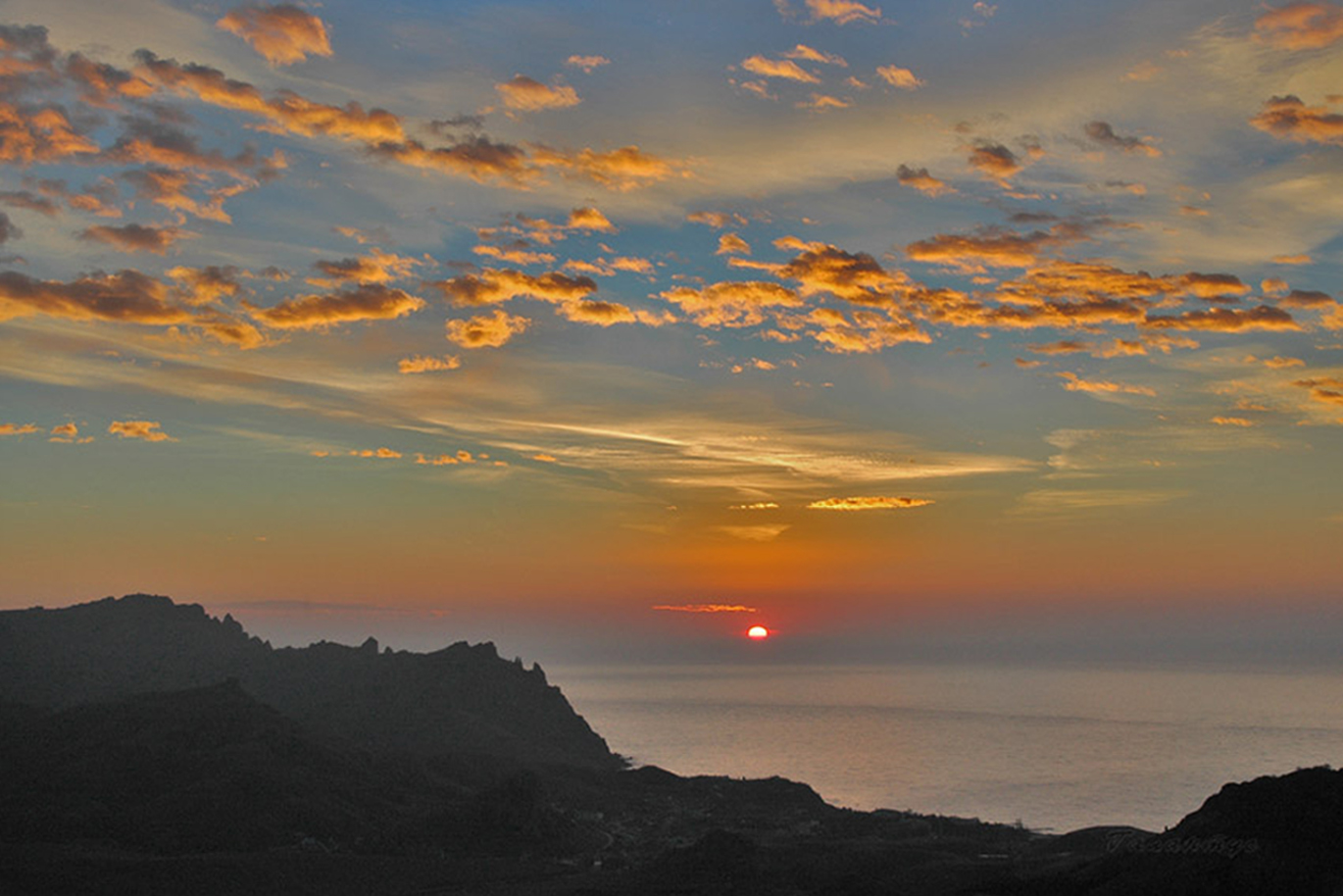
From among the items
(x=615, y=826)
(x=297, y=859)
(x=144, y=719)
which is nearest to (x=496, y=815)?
(x=615, y=826)

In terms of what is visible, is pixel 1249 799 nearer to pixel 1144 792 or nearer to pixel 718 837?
pixel 718 837

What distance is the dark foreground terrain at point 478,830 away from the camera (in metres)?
67.1

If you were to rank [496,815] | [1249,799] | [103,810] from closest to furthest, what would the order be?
[1249,799], [103,810], [496,815]

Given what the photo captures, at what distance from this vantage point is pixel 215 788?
4181 inches

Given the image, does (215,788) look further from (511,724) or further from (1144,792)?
(1144,792)

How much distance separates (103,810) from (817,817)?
3121 inches

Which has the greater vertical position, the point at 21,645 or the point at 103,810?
the point at 21,645

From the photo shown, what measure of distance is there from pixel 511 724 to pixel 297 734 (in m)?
74.5

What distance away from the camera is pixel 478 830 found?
110 m

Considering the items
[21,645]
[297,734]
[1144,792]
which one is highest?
[21,645]

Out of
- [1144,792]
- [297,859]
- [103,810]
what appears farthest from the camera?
[1144,792]

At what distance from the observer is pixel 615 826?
410 ft

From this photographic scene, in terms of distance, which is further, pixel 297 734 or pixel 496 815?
pixel 297 734

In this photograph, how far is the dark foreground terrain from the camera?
67.1 metres
